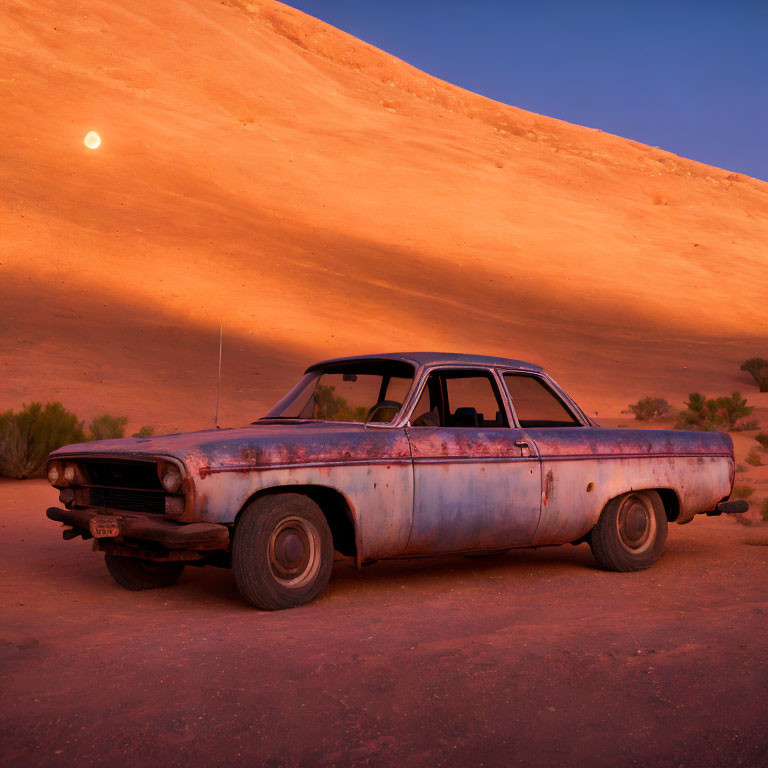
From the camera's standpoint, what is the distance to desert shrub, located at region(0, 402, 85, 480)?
11821 mm

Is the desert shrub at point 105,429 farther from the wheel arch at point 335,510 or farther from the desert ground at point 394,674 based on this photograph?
the wheel arch at point 335,510

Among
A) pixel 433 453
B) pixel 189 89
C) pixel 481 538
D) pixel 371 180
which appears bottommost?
pixel 481 538

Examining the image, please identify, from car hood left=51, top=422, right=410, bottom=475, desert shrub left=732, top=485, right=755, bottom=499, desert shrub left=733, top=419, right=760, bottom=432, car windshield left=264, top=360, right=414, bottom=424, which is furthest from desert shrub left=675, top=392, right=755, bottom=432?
car hood left=51, top=422, right=410, bottom=475

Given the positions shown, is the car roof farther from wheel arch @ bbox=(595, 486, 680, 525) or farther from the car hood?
wheel arch @ bbox=(595, 486, 680, 525)

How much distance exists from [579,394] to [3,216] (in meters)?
19.4

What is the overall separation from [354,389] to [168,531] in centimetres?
234

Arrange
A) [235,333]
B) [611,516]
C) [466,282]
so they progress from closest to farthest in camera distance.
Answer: [611,516] → [235,333] → [466,282]

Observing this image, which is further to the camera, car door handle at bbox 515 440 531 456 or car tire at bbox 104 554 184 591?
car door handle at bbox 515 440 531 456

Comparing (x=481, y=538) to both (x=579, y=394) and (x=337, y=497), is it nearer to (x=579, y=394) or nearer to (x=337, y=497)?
(x=337, y=497)

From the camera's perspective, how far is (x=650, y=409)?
21.6m

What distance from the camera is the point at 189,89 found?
5456cm

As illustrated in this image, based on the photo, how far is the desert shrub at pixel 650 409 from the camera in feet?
70.6

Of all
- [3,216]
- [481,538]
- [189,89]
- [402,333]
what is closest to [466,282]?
[402,333]

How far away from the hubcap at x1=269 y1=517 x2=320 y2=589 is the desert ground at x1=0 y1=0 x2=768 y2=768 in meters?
0.22
